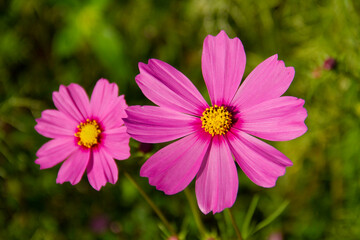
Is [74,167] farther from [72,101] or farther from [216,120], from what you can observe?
[216,120]

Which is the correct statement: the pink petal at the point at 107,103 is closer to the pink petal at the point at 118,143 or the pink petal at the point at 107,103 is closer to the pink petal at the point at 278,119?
the pink petal at the point at 118,143

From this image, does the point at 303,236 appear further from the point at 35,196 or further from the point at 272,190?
the point at 35,196

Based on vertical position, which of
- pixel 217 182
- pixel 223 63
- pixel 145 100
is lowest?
pixel 145 100

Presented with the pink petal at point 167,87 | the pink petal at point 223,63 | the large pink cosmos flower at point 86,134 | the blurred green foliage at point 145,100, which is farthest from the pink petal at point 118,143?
the blurred green foliage at point 145,100

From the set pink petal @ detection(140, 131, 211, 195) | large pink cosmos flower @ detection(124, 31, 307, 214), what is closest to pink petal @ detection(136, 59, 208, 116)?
large pink cosmos flower @ detection(124, 31, 307, 214)

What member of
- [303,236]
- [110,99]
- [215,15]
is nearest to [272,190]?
[303,236]

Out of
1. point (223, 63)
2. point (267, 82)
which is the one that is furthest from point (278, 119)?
point (223, 63)
